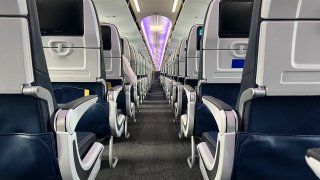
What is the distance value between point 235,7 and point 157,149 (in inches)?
79.4

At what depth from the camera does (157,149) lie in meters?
3.49

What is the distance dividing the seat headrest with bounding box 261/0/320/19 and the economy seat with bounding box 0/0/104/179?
0.97m

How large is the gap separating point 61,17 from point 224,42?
1388 millimetres

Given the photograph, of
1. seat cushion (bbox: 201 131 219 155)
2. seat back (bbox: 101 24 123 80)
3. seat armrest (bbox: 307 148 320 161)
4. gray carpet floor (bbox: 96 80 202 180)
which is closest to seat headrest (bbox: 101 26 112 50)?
seat back (bbox: 101 24 123 80)

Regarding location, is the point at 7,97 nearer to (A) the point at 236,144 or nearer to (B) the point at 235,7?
(A) the point at 236,144

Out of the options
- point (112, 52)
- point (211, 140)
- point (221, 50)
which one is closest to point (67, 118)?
point (211, 140)

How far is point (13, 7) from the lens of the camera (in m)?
1.04

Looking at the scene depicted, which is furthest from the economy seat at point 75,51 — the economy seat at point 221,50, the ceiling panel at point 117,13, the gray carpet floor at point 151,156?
the ceiling panel at point 117,13

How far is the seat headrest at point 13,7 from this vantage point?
3.38ft

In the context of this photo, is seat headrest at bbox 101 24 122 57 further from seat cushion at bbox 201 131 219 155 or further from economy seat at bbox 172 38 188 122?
seat cushion at bbox 201 131 219 155

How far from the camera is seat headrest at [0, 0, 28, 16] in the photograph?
1.03 meters

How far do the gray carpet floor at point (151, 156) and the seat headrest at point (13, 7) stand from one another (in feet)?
6.00

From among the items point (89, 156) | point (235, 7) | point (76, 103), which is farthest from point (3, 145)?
point (235, 7)

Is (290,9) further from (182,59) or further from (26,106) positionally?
(182,59)
